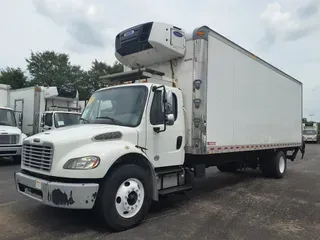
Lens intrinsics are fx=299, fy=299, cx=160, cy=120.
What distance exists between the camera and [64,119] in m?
13.9

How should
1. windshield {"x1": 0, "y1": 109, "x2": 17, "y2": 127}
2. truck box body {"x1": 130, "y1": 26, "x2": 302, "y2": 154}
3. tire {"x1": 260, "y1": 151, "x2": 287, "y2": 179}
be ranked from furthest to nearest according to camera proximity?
windshield {"x1": 0, "y1": 109, "x2": 17, "y2": 127}
tire {"x1": 260, "y1": 151, "x2": 287, "y2": 179}
truck box body {"x1": 130, "y1": 26, "x2": 302, "y2": 154}

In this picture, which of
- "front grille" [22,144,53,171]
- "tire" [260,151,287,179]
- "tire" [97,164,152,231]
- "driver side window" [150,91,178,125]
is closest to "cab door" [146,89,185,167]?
"driver side window" [150,91,178,125]

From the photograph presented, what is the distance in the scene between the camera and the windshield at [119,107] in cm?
526

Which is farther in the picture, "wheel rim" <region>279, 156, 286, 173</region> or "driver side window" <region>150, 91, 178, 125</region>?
"wheel rim" <region>279, 156, 286, 173</region>

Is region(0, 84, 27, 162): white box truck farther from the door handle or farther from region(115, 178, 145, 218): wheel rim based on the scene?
region(115, 178, 145, 218): wheel rim

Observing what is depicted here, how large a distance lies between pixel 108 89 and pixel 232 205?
142 inches

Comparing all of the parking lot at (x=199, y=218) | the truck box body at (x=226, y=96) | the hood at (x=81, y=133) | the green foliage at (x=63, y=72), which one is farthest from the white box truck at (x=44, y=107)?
the green foliage at (x=63, y=72)

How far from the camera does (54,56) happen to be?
4325 centimetres

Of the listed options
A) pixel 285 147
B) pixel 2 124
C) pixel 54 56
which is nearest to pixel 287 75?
pixel 285 147

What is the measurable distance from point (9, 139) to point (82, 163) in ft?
29.1

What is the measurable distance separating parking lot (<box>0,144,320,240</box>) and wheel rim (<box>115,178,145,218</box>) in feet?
0.96

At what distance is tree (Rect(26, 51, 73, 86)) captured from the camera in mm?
41644

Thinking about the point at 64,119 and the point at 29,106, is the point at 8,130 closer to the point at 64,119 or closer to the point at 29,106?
the point at 64,119

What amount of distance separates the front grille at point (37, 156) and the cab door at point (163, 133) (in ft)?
5.54
